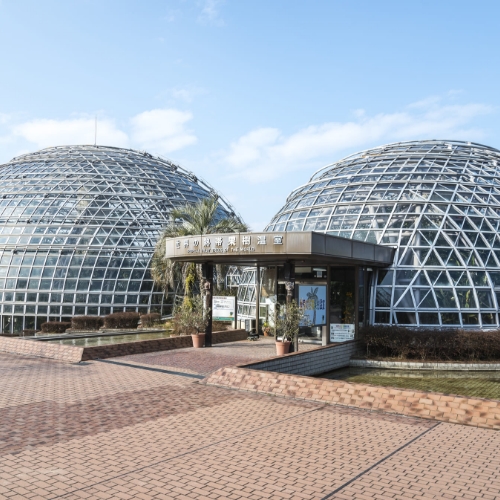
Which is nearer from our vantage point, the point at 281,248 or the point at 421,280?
the point at 281,248

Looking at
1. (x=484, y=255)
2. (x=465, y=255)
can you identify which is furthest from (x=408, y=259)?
(x=484, y=255)

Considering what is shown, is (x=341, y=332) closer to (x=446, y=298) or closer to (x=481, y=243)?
(x=446, y=298)

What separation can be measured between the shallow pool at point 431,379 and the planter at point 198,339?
620 cm

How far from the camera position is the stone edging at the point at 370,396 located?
11.4 m

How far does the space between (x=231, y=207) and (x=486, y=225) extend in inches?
1385

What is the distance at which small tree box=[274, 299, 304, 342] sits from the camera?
68.5ft

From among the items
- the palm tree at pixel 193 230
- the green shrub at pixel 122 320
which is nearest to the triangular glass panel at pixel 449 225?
the palm tree at pixel 193 230

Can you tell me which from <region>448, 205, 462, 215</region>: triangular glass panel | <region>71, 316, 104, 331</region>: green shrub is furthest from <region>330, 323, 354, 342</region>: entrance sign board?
<region>71, 316, 104, 331</region>: green shrub

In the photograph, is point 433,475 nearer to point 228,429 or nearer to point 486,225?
point 228,429

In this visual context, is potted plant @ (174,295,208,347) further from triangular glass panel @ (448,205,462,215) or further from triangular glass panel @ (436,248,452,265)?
triangular glass panel @ (448,205,462,215)

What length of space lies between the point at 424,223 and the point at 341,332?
7.47 metres

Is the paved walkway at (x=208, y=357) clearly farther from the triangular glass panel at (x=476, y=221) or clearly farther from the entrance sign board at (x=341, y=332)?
the triangular glass panel at (x=476, y=221)

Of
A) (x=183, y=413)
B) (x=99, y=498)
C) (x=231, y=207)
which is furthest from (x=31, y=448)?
(x=231, y=207)

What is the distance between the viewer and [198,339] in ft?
79.0
